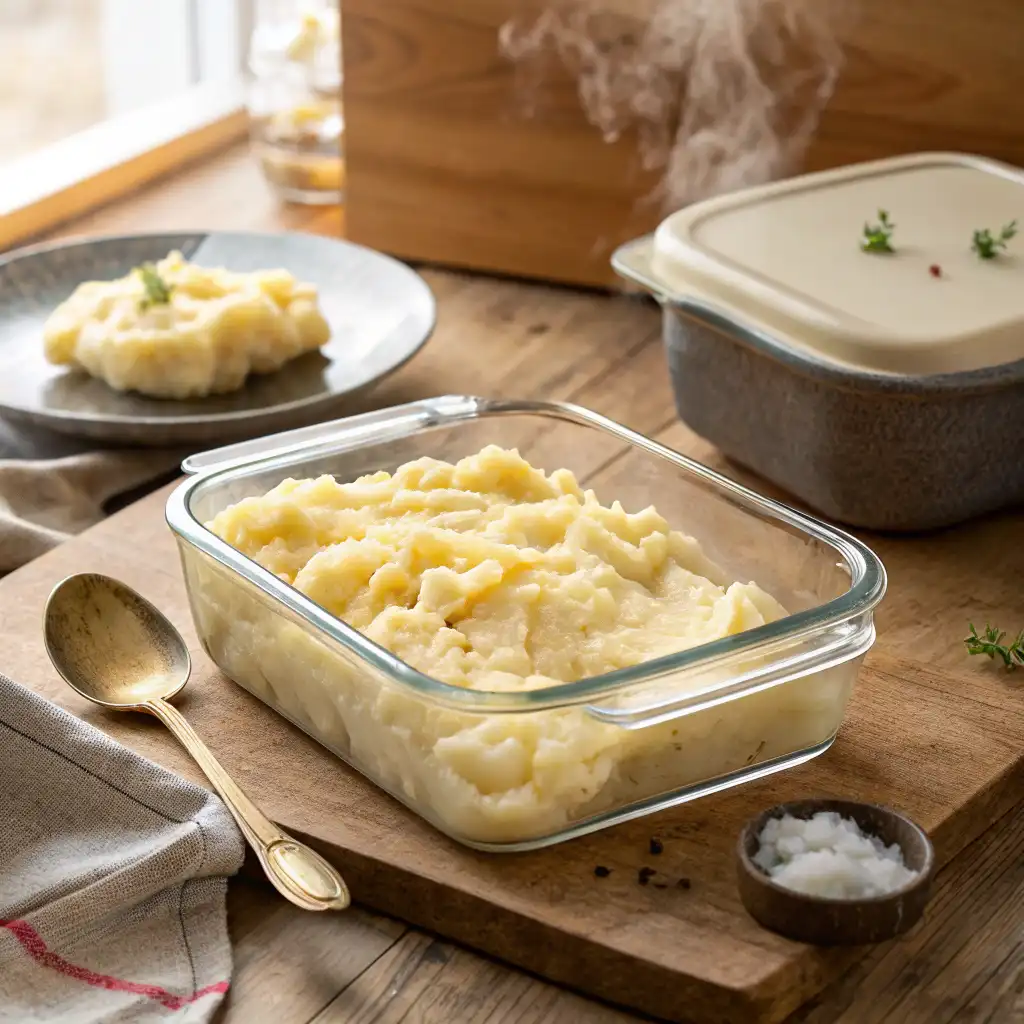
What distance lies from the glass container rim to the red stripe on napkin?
10.7 inches

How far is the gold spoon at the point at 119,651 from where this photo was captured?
4.80 feet

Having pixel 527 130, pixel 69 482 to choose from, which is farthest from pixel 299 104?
pixel 69 482

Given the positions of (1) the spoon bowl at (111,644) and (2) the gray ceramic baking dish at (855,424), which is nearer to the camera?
(1) the spoon bowl at (111,644)

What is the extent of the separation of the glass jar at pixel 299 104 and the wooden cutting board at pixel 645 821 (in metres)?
1.36

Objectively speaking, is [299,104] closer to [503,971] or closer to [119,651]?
[119,651]

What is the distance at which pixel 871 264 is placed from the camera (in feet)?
6.05

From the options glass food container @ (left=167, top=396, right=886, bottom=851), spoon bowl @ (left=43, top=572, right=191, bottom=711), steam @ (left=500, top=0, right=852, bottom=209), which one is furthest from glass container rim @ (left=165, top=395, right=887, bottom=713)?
steam @ (left=500, top=0, right=852, bottom=209)

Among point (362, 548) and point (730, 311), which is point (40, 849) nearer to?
point (362, 548)

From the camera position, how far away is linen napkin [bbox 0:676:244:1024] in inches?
47.3

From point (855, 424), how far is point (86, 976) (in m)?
0.96

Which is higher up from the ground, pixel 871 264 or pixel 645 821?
pixel 871 264

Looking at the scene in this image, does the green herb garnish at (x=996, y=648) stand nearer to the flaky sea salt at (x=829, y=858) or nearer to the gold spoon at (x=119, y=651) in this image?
the flaky sea salt at (x=829, y=858)

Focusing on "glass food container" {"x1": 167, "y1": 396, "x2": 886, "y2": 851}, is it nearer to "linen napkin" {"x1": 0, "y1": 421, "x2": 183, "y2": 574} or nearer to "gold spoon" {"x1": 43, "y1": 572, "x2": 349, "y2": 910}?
"gold spoon" {"x1": 43, "y1": 572, "x2": 349, "y2": 910}

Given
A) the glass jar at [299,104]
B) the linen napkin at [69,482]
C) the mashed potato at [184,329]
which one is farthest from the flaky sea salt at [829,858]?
the glass jar at [299,104]
